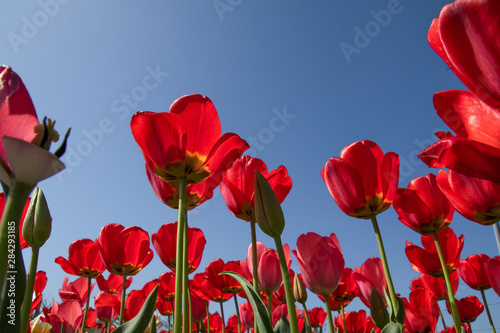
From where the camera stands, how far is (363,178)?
132 cm

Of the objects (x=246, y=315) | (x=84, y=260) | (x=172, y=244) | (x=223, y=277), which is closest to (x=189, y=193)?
(x=172, y=244)

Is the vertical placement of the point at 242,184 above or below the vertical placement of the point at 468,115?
above

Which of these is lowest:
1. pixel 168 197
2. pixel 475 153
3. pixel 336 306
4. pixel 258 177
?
pixel 336 306

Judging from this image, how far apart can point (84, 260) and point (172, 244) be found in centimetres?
84

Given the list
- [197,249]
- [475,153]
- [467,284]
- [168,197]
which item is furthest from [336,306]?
[475,153]

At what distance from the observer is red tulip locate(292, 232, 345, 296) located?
1355 millimetres

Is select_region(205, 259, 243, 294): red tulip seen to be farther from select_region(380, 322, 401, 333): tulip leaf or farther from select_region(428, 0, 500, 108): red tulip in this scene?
select_region(428, 0, 500, 108): red tulip

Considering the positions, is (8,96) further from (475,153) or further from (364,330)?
(364,330)

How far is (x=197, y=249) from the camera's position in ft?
5.53

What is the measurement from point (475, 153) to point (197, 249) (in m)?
1.39

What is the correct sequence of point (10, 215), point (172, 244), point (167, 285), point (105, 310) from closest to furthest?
1. point (10, 215)
2. point (172, 244)
3. point (167, 285)
4. point (105, 310)

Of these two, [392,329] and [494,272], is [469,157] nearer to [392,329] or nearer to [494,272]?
[392,329]

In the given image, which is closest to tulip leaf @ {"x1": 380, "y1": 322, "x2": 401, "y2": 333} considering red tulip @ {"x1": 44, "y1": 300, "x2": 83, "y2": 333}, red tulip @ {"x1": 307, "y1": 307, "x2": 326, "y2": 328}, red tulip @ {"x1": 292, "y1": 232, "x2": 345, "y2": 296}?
red tulip @ {"x1": 292, "y1": 232, "x2": 345, "y2": 296}

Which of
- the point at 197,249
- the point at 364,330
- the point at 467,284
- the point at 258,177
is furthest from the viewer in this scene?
the point at 364,330
